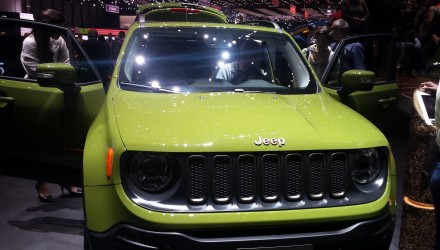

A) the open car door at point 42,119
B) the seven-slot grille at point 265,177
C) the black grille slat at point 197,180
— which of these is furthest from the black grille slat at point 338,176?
the open car door at point 42,119

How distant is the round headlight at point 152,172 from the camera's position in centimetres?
238

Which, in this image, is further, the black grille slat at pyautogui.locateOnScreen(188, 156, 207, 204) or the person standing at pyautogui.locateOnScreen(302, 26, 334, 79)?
the person standing at pyautogui.locateOnScreen(302, 26, 334, 79)

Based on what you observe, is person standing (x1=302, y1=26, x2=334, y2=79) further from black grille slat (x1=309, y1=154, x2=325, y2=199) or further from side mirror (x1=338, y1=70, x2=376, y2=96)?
black grille slat (x1=309, y1=154, x2=325, y2=199)

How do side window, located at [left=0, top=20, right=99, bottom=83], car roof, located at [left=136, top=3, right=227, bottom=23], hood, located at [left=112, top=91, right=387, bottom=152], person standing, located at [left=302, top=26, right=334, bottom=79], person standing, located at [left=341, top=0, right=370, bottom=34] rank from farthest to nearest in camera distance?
person standing, located at [left=341, top=0, right=370, bottom=34], person standing, located at [left=302, top=26, right=334, bottom=79], car roof, located at [left=136, top=3, right=227, bottom=23], side window, located at [left=0, top=20, right=99, bottom=83], hood, located at [left=112, top=91, right=387, bottom=152]

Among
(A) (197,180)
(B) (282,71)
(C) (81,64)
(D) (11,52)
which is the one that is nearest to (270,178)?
(A) (197,180)

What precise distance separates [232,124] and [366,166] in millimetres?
817

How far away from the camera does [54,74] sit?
3221 millimetres

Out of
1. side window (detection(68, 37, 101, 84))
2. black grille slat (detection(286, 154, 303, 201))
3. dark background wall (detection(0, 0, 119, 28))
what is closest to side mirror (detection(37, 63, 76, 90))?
side window (detection(68, 37, 101, 84))

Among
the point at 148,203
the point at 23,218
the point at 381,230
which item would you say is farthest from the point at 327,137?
the point at 23,218

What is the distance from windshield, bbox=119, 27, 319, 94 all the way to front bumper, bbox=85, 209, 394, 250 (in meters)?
1.19

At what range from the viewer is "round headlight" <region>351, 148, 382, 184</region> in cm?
264

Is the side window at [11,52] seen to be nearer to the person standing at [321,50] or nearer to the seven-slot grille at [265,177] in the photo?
the person standing at [321,50]

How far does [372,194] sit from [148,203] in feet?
4.06

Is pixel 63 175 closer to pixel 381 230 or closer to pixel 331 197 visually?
pixel 331 197
